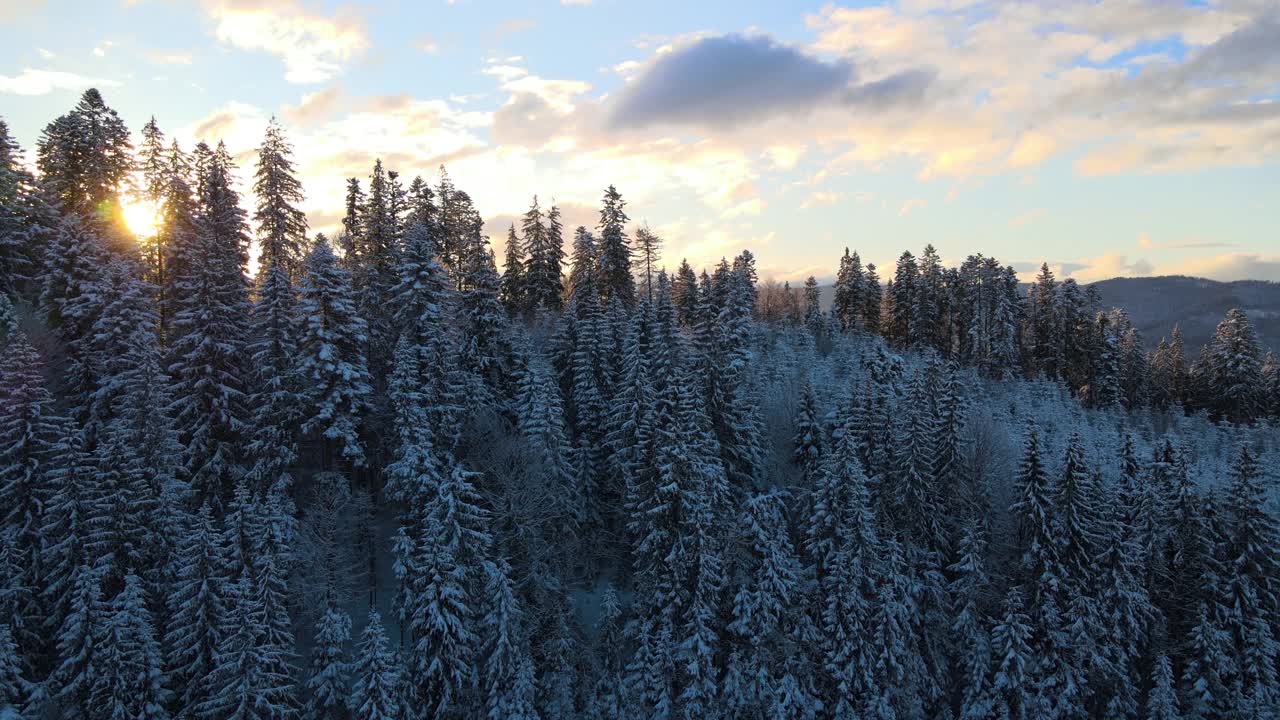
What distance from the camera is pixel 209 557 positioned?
29297 mm

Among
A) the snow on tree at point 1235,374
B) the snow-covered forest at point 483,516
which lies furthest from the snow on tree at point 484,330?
the snow on tree at point 1235,374

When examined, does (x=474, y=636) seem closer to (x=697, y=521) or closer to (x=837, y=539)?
(x=697, y=521)

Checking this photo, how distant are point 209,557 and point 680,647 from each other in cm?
2326

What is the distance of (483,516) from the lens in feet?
122

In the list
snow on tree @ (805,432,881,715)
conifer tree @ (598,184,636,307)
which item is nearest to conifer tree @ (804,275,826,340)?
conifer tree @ (598,184,636,307)

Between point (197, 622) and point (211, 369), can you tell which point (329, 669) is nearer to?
point (197, 622)

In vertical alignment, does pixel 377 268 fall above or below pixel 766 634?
above

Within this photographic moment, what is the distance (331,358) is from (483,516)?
38.5 feet

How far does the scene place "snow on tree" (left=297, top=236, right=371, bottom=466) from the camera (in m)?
37.8

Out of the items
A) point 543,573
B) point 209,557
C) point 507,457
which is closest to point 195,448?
point 209,557

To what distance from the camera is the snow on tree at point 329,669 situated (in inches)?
1214

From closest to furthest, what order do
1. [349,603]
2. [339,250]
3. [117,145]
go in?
[349,603]
[117,145]
[339,250]

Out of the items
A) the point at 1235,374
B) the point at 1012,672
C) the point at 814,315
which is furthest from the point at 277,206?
the point at 1235,374

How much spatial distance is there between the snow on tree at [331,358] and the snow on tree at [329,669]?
31.0ft
